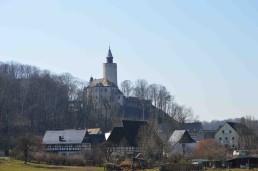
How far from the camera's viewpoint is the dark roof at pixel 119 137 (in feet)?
229

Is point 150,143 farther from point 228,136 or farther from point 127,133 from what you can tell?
point 228,136

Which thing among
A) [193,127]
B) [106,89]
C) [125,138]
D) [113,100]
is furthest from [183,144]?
[106,89]

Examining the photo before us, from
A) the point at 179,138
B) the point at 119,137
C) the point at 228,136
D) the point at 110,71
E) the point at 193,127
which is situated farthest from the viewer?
the point at 110,71

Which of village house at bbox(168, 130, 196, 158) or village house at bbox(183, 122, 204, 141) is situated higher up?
village house at bbox(183, 122, 204, 141)

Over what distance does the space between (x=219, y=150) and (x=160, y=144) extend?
745cm

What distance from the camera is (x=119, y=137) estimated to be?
70.5 meters

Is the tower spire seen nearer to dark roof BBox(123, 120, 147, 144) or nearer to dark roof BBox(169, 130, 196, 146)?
dark roof BBox(123, 120, 147, 144)

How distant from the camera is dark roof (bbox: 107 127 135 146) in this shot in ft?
229

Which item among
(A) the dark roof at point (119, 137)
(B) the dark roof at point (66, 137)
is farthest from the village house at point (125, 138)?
(B) the dark roof at point (66, 137)

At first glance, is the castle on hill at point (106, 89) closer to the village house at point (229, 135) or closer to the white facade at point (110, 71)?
the white facade at point (110, 71)

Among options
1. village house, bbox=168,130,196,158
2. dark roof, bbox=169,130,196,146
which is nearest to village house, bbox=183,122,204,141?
dark roof, bbox=169,130,196,146

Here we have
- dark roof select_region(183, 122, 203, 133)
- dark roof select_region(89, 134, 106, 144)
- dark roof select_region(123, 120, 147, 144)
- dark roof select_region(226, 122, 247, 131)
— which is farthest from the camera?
dark roof select_region(183, 122, 203, 133)

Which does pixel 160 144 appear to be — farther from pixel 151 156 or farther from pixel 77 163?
pixel 77 163

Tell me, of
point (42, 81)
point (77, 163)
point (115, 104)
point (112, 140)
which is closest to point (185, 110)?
point (115, 104)
